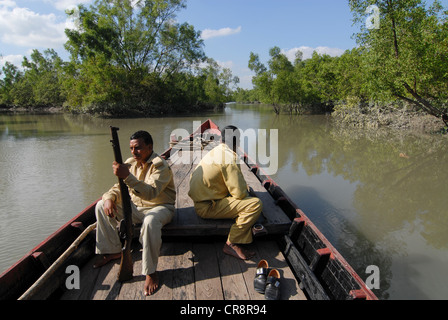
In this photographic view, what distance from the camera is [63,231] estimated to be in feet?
8.33

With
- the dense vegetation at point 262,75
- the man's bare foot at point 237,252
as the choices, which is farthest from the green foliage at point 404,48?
the man's bare foot at point 237,252

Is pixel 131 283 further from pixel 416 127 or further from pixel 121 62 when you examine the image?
pixel 121 62

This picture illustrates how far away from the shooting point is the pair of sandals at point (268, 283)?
78.9 inches

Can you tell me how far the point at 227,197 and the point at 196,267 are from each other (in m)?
0.75

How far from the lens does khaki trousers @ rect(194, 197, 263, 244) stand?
2514 millimetres

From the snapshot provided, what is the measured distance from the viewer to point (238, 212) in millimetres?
2604

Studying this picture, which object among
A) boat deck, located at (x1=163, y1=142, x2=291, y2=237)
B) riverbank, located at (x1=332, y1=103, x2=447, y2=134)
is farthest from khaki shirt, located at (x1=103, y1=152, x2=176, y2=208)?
riverbank, located at (x1=332, y1=103, x2=447, y2=134)

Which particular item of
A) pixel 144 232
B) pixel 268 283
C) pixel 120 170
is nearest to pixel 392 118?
pixel 268 283

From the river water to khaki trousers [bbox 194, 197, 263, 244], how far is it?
1.89m

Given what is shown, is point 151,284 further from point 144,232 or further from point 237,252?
point 237,252

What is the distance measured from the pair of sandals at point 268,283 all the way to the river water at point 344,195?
174 cm

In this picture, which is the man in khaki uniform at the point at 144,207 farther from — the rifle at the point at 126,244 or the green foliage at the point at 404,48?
the green foliage at the point at 404,48

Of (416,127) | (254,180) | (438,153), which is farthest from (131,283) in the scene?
(416,127)

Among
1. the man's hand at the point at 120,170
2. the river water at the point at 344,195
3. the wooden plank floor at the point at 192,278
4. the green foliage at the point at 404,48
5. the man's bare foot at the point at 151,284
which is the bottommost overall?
the river water at the point at 344,195
